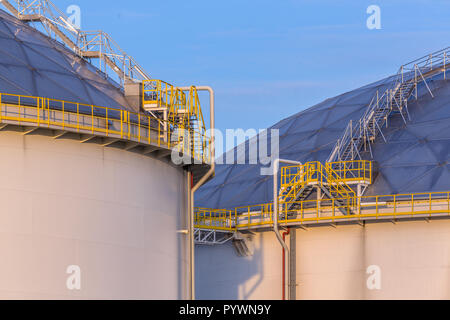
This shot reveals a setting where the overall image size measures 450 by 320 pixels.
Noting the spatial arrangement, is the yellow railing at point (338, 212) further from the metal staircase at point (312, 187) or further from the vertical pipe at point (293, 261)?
the vertical pipe at point (293, 261)

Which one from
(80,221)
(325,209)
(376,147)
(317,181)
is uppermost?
(376,147)

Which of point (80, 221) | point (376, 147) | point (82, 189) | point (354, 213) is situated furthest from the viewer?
point (376, 147)

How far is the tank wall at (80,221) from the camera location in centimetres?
3669

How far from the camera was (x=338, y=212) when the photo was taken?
51188 mm

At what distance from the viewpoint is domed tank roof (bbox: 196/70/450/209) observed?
53.2 meters

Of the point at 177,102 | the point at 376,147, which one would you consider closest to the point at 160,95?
the point at 177,102

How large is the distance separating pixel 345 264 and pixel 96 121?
16734 mm

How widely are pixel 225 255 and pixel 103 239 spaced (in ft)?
56.6

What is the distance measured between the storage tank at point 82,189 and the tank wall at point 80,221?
4 centimetres

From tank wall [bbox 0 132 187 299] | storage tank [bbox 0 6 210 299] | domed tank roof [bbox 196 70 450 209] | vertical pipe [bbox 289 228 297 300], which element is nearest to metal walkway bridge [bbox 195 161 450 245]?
vertical pipe [bbox 289 228 297 300]

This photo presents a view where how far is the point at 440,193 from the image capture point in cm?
5006

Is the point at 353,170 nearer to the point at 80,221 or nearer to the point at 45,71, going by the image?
the point at 45,71

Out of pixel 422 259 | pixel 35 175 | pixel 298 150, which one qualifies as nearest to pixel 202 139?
pixel 35 175

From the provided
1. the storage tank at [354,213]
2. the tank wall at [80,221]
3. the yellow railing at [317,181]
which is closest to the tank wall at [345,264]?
the storage tank at [354,213]
